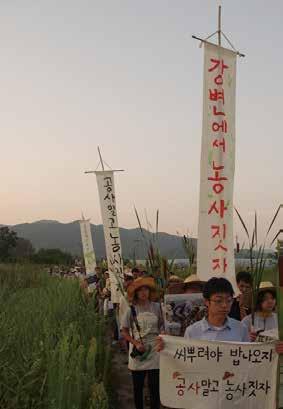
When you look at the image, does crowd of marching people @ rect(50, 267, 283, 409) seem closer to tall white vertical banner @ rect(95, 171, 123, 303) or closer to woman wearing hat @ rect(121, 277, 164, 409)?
woman wearing hat @ rect(121, 277, 164, 409)

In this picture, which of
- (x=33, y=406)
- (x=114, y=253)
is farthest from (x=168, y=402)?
(x=114, y=253)

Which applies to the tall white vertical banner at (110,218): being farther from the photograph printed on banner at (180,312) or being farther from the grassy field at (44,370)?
the photograph printed on banner at (180,312)

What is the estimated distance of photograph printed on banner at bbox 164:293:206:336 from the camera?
435 cm

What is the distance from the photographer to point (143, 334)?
4.71 meters

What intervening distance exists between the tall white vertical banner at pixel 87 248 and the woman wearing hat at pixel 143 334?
35.4ft

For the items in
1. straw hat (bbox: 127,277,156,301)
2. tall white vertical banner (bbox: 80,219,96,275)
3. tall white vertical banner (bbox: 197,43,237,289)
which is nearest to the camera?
straw hat (bbox: 127,277,156,301)

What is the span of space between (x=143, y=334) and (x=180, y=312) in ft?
1.65

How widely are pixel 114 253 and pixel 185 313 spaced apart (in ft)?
17.6

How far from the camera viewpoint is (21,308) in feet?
22.3

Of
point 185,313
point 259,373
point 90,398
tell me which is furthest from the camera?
point 185,313

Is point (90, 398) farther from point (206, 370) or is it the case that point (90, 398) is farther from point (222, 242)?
→ point (222, 242)

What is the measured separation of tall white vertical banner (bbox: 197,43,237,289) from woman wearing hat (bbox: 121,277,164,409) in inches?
19.6

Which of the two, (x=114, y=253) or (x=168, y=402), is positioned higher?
(x=114, y=253)

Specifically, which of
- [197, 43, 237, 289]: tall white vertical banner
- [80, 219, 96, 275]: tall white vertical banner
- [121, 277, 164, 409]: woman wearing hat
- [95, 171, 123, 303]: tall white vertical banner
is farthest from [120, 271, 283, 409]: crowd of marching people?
[80, 219, 96, 275]: tall white vertical banner
